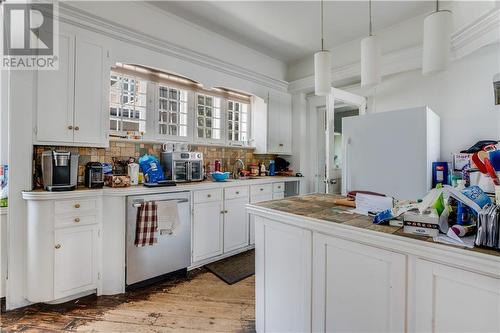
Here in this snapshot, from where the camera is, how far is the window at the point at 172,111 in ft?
10.2

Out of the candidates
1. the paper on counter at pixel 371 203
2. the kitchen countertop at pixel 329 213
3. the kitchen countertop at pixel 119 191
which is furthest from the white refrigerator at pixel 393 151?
the kitchen countertop at pixel 119 191

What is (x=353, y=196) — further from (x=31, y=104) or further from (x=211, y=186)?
(x=31, y=104)

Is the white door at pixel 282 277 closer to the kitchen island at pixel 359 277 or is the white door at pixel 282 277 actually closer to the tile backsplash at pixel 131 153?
the kitchen island at pixel 359 277

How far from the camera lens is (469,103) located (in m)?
2.61

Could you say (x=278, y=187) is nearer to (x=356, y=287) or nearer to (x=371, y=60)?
(x=371, y=60)

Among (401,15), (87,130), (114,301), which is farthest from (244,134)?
(114,301)

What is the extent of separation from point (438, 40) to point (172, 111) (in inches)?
107

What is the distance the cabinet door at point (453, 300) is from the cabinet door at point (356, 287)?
0.07 meters

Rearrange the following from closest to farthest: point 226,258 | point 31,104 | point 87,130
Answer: point 31,104
point 87,130
point 226,258

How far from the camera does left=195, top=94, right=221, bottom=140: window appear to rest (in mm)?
3473

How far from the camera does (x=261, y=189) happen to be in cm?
348

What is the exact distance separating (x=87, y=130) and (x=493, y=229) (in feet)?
9.30

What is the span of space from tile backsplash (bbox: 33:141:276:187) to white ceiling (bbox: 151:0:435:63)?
1560mm

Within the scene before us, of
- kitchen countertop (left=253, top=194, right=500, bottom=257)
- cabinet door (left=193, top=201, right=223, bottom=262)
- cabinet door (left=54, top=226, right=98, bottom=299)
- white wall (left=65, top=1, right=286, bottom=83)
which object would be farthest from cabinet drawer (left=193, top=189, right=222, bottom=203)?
white wall (left=65, top=1, right=286, bottom=83)
